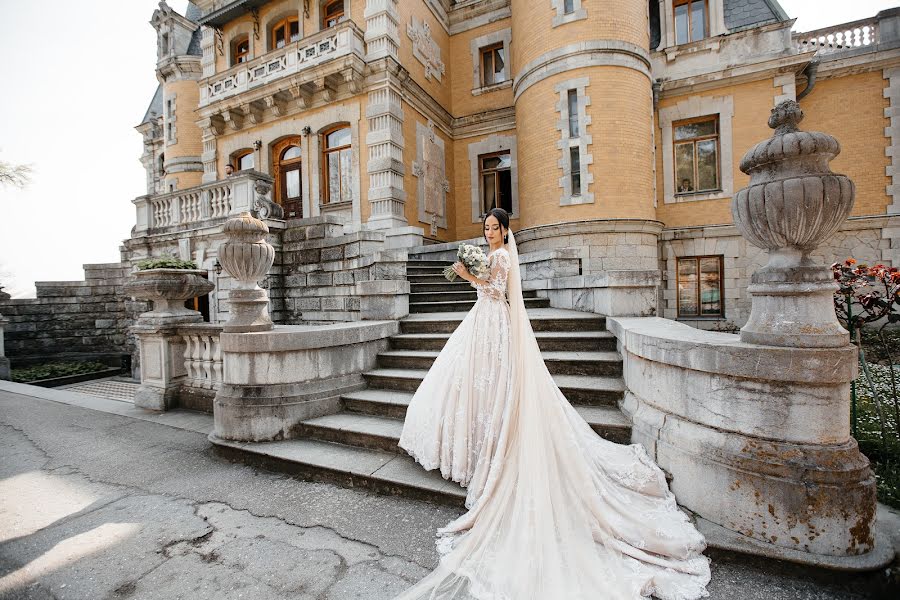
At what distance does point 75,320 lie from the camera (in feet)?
46.2

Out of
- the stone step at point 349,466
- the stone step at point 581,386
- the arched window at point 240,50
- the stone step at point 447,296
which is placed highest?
the arched window at point 240,50

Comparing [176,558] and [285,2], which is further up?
[285,2]

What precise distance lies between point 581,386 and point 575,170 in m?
8.02

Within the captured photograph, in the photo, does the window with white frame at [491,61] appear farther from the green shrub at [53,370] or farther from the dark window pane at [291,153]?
the green shrub at [53,370]

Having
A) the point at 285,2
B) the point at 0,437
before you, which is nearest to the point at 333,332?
the point at 0,437

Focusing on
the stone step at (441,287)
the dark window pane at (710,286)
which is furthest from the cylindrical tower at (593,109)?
the stone step at (441,287)

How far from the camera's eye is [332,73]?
11602 millimetres

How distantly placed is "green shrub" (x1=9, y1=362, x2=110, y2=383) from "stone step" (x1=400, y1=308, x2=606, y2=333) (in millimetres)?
12517

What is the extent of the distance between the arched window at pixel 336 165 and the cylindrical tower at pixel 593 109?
608cm

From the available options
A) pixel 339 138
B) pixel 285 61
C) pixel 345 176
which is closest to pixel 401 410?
pixel 345 176

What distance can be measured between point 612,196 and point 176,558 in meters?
10.6

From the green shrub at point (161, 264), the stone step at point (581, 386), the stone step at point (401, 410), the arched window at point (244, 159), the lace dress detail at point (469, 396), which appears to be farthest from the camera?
the arched window at point (244, 159)

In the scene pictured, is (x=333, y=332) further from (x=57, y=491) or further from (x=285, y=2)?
(x=285, y=2)

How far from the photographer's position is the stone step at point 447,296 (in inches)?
297
